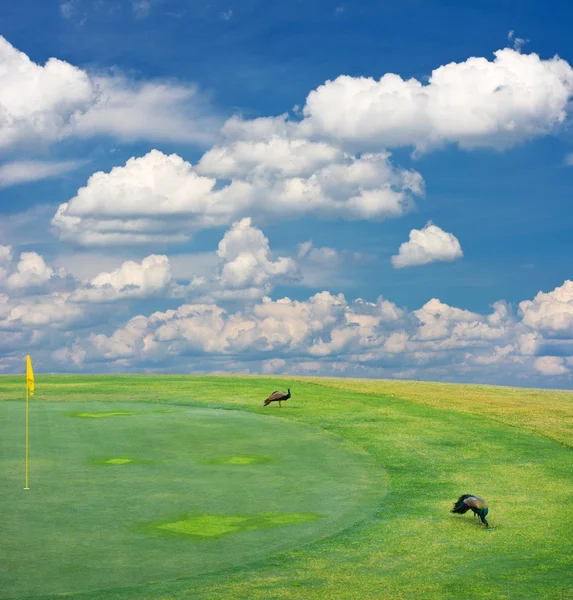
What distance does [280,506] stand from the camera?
870 inches

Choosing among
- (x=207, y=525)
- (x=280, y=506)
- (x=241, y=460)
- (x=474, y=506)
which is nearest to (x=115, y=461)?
(x=241, y=460)

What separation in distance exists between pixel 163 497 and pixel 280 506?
12.2 feet

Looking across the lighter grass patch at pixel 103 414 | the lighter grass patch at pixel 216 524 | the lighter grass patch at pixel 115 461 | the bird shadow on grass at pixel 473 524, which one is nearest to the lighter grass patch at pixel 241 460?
the lighter grass patch at pixel 115 461

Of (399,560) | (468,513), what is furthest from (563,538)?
(399,560)

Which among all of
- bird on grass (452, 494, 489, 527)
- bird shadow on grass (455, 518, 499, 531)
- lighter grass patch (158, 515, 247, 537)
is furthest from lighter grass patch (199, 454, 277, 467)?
bird on grass (452, 494, 489, 527)

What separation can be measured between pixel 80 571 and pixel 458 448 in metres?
21.4

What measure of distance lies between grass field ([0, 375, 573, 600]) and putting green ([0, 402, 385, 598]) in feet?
0.26

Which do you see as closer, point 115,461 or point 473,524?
point 473,524

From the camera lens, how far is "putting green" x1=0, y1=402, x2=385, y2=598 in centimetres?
1702

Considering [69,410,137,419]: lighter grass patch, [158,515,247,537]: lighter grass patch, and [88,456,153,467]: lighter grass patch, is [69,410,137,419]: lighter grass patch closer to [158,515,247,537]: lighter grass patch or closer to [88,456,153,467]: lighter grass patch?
[88,456,153,467]: lighter grass patch

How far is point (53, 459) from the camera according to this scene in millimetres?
29156

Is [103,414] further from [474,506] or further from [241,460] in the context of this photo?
[474,506]

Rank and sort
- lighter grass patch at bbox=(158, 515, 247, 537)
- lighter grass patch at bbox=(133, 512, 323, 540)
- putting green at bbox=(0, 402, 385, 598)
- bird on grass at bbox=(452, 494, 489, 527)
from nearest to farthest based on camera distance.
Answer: putting green at bbox=(0, 402, 385, 598) < lighter grass patch at bbox=(133, 512, 323, 540) < lighter grass patch at bbox=(158, 515, 247, 537) < bird on grass at bbox=(452, 494, 489, 527)

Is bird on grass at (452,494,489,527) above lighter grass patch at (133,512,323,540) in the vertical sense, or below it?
above
